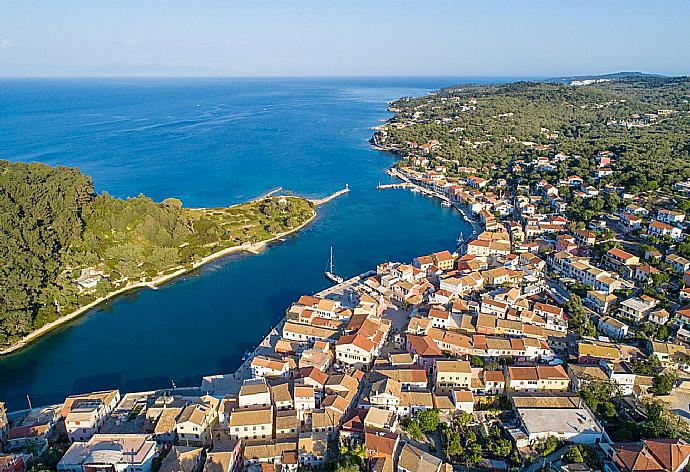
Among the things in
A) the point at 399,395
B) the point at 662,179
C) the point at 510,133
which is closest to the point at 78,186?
the point at 399,395

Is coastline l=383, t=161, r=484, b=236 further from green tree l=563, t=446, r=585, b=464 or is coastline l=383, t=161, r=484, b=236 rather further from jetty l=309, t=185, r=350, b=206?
green tree l=563, t=446, r=585, b=464

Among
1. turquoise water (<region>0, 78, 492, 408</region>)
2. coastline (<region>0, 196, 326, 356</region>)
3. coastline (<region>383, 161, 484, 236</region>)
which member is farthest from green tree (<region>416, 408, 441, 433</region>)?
coastline (<region>383, 161, 484, 236</region>)

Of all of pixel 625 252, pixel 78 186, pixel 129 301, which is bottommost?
pixel 129 301

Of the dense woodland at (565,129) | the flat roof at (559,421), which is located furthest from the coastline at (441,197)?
the flat roof at (559,421)

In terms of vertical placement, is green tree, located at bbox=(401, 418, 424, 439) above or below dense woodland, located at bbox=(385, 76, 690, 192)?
below

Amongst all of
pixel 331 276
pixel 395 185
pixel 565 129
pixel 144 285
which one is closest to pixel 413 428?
pixel 331 276

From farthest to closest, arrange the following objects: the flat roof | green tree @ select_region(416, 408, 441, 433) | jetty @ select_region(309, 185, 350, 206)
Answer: jetty @ select_region(309, 185, 350, 206), green tree @ select_region(416, 408, 441, 433), the flat roof

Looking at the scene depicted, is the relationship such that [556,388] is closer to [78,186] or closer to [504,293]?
[504,293]
